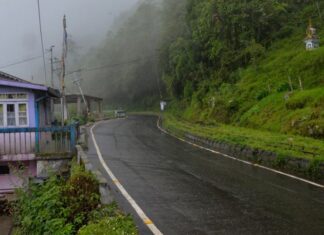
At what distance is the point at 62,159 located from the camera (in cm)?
1730

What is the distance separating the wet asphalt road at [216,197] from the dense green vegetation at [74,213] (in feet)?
3.38

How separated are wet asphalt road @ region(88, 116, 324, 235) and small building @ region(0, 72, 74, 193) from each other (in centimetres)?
206

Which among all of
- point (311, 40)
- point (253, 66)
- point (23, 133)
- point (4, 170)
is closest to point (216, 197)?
point (23, 133)

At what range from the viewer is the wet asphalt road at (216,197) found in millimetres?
7941

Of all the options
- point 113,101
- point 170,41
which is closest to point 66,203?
point 170,41

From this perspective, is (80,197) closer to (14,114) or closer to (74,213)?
(74,213)

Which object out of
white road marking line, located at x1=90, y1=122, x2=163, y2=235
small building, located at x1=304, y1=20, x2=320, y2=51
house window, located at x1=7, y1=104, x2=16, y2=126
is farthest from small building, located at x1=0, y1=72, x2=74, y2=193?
small building, located at x1=304, y1=20, x2=320, y2=51

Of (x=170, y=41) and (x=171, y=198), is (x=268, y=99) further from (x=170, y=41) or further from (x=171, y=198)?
(x=170, y=41)

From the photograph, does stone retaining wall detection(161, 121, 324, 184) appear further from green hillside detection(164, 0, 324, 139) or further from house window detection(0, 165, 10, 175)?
house window detection(0, 165, 10, 175)

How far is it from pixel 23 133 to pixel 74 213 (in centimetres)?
1038

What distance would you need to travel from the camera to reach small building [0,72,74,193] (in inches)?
681

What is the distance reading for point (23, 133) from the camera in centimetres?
1762

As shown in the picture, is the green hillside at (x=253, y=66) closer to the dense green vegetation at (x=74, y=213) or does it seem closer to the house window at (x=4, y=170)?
the dense green vegetation at (x=74, y=213)

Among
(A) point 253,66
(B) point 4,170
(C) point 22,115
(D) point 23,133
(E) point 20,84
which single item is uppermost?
(A) point 253,66
